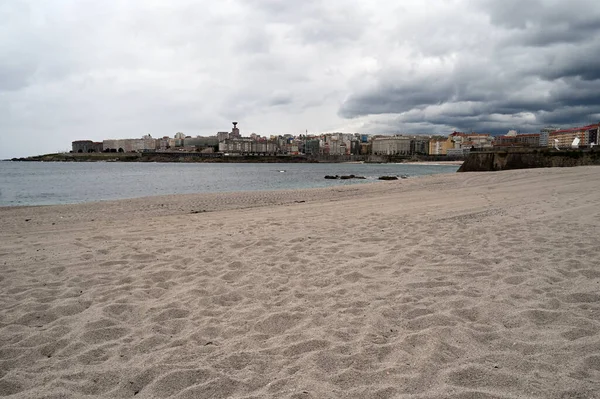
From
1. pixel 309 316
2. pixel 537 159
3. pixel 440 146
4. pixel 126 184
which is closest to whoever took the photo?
pixel 309 316

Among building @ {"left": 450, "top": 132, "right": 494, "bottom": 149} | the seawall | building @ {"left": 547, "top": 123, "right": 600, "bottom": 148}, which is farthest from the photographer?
building @ {"left": 450, "top": 132, "right": 494, "bottom": 149}

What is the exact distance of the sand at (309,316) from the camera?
2.72m

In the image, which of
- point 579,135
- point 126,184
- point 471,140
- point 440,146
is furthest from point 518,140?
point 126,184

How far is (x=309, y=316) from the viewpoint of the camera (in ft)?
12.3

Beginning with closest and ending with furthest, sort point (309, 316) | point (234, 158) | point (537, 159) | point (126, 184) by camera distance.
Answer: point (309, 316), point (537, 159), point (126, 184), point (234, 158)

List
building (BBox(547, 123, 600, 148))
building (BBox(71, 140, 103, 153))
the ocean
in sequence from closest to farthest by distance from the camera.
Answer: the ocean → building (BBox(547, 123, 600, 148)) → building (BBox(71, 140, 103, 153))

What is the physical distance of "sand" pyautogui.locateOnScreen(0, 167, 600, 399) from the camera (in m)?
2.72

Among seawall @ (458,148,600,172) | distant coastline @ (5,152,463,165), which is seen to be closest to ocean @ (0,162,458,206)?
seawall @ (458,148,600,172)

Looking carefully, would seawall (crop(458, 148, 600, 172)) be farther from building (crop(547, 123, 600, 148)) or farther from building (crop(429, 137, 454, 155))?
building (crop(429, 137, 454, 155))

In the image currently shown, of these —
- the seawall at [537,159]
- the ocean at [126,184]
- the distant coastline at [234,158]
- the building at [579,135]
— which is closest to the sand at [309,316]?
the ocean at [126,184]

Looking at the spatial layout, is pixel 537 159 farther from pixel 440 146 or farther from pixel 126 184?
pixel 440 146

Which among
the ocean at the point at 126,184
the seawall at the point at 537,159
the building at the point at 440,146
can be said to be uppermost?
the building at the point at 440,146

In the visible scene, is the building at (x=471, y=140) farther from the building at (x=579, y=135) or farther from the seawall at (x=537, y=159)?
the seawall at (x=537, y=159)

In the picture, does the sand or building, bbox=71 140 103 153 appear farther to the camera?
building, bbox=71 140 103 153
